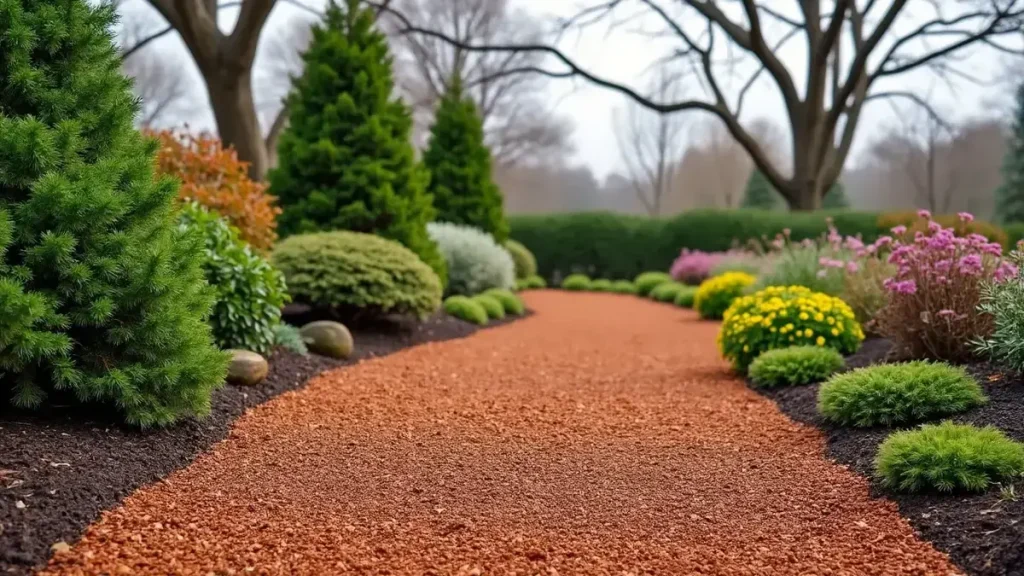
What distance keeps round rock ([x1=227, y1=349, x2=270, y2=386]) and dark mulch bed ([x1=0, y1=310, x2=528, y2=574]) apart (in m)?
0.34

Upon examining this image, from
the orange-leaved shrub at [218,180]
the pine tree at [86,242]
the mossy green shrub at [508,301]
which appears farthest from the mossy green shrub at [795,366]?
the mossy green shrub at [508,301]

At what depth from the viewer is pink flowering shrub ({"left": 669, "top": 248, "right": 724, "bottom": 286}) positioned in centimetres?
1605

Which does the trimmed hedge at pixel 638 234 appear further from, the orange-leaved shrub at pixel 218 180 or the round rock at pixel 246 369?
the round rock at pixel 246 369

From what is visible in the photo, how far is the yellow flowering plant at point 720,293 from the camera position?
11.6 m

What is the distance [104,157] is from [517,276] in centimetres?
1502

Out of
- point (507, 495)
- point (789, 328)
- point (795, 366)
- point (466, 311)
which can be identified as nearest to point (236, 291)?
point (507, 495)

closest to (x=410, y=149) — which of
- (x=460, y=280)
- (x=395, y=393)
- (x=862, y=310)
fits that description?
(x=460, y=280)

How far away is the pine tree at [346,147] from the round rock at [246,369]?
404cm

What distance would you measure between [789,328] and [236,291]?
14.8 ft

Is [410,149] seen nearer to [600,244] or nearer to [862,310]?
[862,310]

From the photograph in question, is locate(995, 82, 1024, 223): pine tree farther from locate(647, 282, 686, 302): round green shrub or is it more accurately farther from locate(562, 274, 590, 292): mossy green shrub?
locate(562, 274, 590, 292): mossy green shrub

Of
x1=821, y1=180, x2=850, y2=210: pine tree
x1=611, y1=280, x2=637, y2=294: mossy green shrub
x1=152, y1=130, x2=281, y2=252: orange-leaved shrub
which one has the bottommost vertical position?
x1=611, y1=280, x2=637, y2=294: mossy green shrub

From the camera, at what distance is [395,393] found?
5.66 m

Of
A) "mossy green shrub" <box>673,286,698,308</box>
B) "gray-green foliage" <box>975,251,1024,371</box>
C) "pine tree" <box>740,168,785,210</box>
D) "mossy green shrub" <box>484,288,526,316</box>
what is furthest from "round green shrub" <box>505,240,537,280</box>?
"gray-green foliage" <box>975,251,1024,371</box>
